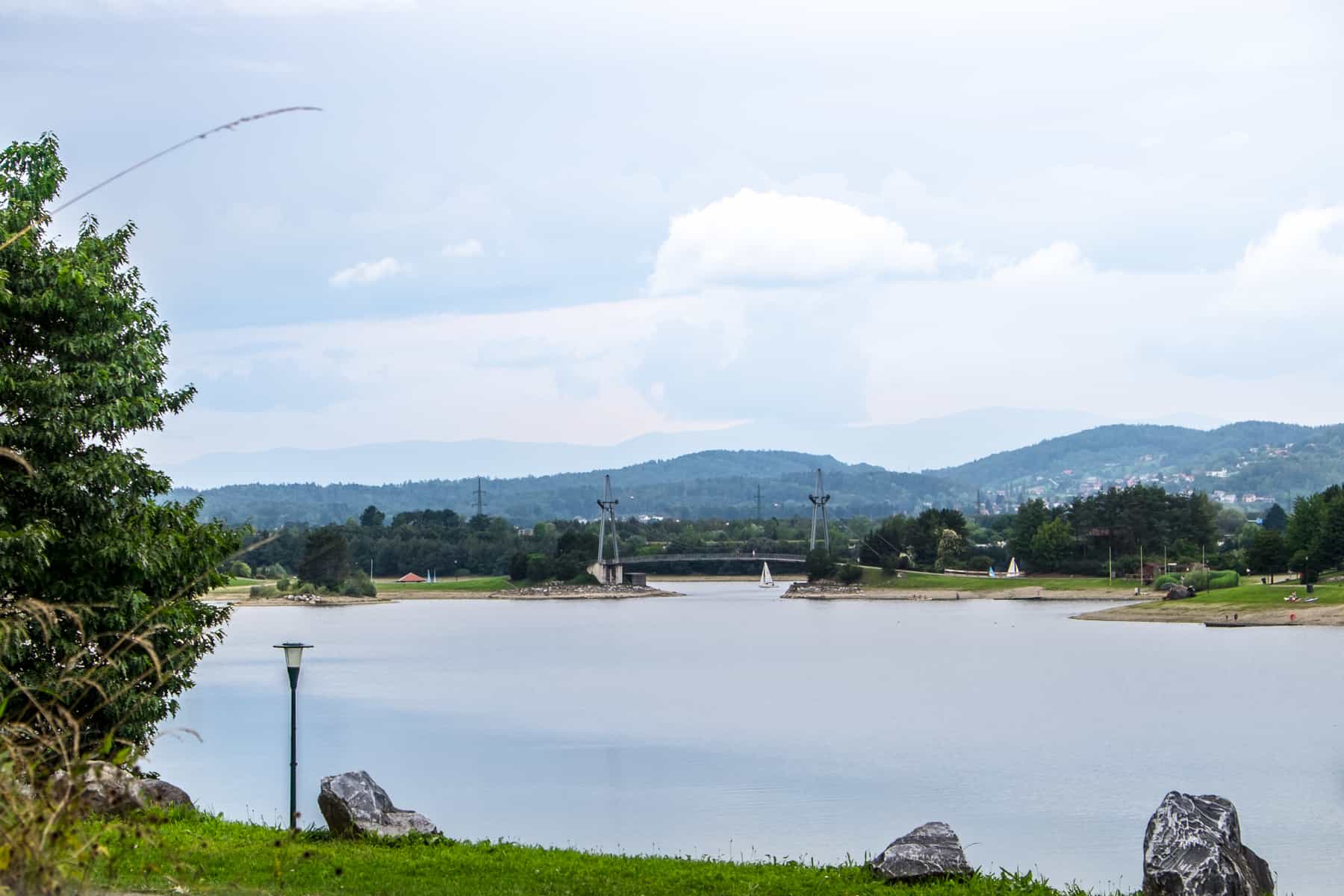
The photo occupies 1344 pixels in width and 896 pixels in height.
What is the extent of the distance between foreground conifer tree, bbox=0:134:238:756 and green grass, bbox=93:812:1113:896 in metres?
3.58

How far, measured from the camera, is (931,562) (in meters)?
139

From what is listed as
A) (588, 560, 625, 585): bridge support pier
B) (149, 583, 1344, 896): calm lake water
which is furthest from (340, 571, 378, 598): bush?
(149, 583, 1344, 896): calm lake water

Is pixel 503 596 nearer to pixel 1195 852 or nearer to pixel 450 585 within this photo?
pixel 450 585

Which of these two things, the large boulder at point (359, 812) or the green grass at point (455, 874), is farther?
the large boulder at point (359, 812)

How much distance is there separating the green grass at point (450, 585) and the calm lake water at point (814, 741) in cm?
7415

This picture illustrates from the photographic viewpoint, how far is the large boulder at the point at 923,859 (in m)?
13.5

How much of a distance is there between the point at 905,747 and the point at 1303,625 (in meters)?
52.6

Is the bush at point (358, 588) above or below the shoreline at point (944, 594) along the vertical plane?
above

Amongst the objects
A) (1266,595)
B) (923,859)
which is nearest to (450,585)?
(1266,595)

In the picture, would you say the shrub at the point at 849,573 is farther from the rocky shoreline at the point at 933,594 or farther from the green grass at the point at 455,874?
the green grass at the point at 455,874

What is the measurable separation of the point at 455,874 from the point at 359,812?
192 cm

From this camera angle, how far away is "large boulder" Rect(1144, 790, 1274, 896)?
1238cm

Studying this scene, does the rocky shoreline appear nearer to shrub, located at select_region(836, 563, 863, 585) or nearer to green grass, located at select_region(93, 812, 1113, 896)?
shrub, located at select_region(836, 563, 863, 585)

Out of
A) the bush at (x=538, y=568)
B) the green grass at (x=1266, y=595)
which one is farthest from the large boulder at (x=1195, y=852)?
the bush at (x=538, y=568)
